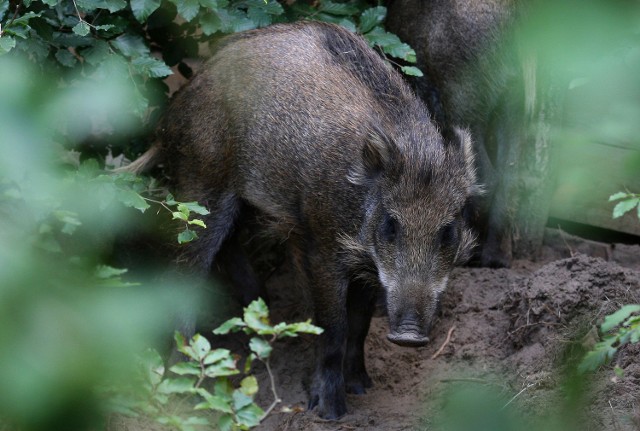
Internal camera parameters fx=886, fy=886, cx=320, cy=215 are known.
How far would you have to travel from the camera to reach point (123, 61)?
4344 millimetres

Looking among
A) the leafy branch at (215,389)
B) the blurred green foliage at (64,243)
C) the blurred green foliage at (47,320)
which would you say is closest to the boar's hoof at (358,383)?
the blurred green foliage at (64,243)

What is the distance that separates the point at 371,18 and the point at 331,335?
70.9 inches

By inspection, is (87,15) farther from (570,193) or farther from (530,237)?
(570,193)

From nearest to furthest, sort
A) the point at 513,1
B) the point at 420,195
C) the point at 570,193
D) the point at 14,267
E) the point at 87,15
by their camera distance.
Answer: the point at 14,267, the point at 570,193, the point at 420,195, the point at 87,15, the point at 513,1

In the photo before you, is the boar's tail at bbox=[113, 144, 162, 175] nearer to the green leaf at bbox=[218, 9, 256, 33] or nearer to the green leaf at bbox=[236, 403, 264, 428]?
the green leaf at bbox=[218, 9, 256, 33]

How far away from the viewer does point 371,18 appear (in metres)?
4.96

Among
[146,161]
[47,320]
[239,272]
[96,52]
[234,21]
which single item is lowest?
[239,272]

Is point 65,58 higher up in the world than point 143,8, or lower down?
lower down

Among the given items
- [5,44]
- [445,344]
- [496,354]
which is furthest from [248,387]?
[445,344]

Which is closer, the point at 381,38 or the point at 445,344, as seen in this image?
the point at 445,344

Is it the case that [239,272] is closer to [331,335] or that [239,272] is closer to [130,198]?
[331,335]

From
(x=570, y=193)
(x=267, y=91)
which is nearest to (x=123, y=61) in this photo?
(x=267, y=91)

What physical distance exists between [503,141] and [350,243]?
150 cm

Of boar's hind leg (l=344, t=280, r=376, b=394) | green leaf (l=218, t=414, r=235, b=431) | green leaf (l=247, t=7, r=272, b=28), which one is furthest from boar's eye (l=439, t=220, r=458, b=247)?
green leaf (l=218, t=414, r=235, b=431)
